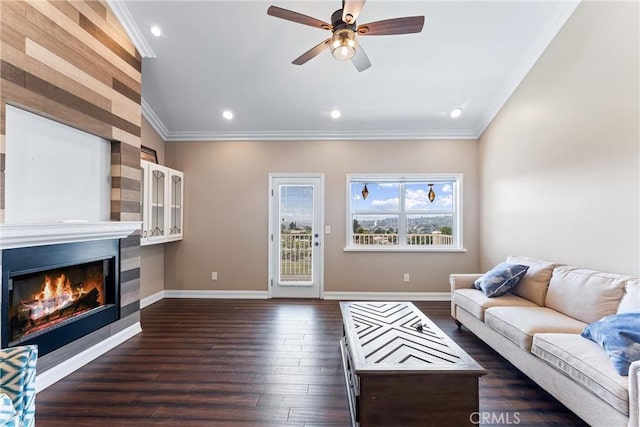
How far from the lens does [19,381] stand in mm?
1388

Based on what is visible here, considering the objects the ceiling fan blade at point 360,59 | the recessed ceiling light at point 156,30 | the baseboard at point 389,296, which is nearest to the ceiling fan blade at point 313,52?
the ceiling fan blade at point 360,59

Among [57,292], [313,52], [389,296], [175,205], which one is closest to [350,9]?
[313,52]

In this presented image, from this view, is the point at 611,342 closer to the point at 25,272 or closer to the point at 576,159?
the point at 576,159

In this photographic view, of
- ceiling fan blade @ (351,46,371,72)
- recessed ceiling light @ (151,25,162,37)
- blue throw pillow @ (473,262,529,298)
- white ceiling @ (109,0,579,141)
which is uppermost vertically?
recessed ceiling light @ (151,25,162,37)

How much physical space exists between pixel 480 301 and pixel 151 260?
14.7ft

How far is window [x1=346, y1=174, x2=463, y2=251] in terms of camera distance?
5098 mm

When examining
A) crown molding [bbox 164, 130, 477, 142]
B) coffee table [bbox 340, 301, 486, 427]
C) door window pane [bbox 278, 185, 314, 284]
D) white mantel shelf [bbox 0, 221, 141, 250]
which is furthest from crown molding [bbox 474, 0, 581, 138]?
white mantel shelf [bbox 0, 221, 141, 250]

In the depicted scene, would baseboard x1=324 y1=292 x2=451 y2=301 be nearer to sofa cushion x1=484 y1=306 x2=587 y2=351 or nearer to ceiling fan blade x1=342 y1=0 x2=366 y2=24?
sofa cushion x1=484 y1=306 x2=587 y2=351

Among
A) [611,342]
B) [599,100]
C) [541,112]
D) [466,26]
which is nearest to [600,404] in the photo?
[611,342]

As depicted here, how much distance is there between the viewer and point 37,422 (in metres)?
2.00

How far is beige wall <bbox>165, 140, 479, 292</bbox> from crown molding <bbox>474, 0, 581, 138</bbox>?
0.78 meters

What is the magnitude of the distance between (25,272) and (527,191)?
4.94 m

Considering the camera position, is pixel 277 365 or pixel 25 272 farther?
pixel 277 365
